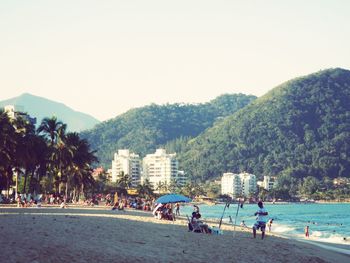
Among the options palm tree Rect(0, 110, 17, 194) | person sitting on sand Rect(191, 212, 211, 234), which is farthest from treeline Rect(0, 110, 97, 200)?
person sitting on sand Rect(191, 212, 211, 234)

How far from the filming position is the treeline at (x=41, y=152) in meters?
57.1

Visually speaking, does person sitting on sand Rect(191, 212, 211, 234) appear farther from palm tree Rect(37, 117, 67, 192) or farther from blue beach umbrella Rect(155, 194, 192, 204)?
palm tree Rect(37, 117, 67, 192)

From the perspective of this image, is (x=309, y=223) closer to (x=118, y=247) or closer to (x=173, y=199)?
(x=173, y=199)

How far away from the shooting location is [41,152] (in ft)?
217

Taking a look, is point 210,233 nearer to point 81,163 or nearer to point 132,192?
point 81,163

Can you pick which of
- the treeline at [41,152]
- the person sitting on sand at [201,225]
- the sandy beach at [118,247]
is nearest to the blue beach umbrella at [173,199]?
the person sitting on sand at [201,225]

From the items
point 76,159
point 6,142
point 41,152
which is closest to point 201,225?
point 6,142

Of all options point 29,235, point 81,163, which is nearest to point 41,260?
point 29,235

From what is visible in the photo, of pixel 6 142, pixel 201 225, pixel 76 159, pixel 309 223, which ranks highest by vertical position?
pixel 6 142

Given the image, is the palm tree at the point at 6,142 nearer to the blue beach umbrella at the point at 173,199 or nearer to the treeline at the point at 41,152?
the treeline at the point at 41,152

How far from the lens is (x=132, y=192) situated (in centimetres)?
13112

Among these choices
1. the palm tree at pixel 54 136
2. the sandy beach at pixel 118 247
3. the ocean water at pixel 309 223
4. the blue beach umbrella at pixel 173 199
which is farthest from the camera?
the palm tree at pixel 54 136

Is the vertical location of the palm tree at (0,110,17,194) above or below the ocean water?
above

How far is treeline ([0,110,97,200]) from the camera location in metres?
57.1
